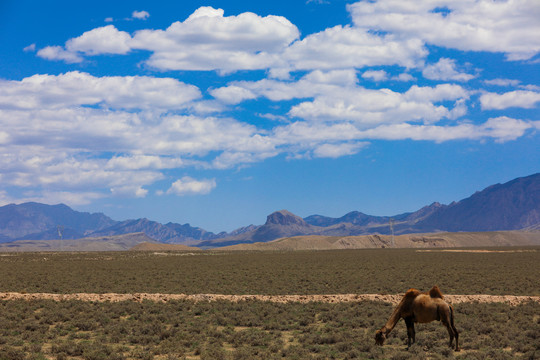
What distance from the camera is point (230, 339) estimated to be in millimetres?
18734

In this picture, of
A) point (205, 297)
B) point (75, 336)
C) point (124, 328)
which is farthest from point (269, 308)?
point (75, 336)

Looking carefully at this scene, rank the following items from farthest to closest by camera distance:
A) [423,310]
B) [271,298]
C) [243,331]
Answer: [271,298] < [243,331] < [423,310]

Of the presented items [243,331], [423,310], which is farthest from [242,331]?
[423,310]

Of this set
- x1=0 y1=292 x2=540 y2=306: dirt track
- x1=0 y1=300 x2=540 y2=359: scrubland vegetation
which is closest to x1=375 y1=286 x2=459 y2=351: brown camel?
x1=0 y1=300 x2=540 y2=359: scrubland vegetation

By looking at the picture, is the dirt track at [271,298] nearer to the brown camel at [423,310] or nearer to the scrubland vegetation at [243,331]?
the scrubland vegetation at [243,331]

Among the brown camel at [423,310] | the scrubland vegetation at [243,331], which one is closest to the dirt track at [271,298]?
the scrubland vegetation at [243,331]

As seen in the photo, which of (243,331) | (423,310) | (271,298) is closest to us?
(423,310)

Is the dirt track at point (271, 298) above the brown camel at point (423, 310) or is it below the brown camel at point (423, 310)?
below

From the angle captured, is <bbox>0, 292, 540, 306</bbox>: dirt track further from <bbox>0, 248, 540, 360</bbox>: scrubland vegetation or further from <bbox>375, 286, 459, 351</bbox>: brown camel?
<bbox>375, 286, 459, 351</bbox>: brown camel

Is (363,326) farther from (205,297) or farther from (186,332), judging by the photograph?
(205,297)

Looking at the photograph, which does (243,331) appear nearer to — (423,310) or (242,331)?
(242,331)

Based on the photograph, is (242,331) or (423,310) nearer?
(423,310)

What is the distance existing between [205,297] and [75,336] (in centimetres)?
1019

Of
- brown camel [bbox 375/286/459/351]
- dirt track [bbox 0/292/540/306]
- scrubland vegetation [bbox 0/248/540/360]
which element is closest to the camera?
brown camel [bbox 375/286/459/351]
